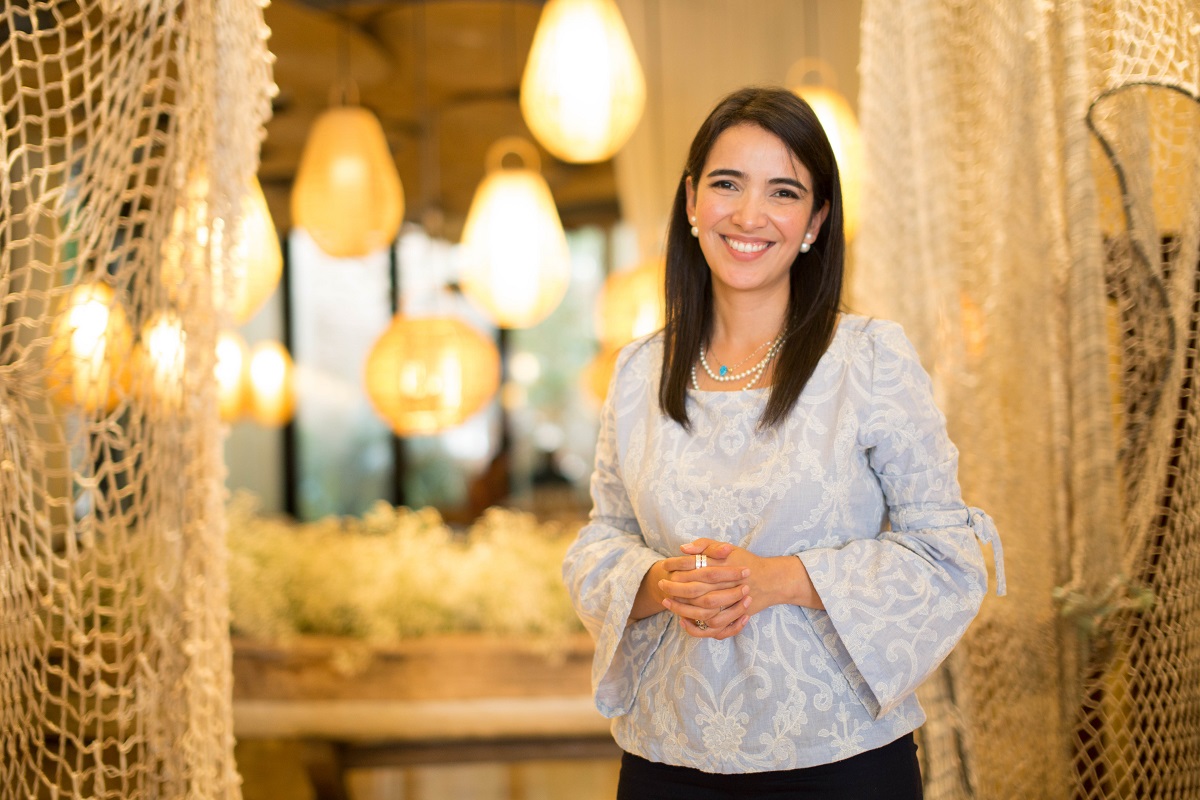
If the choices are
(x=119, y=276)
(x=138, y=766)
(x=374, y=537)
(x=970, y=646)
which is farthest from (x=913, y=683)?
(x=374, y=537)

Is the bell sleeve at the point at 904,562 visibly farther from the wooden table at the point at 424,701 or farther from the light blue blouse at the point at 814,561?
the wooden table at the point at 424,701

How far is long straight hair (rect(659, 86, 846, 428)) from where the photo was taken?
3.89ft

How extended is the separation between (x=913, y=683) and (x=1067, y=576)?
0.68m

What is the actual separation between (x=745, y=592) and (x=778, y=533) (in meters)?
0.11

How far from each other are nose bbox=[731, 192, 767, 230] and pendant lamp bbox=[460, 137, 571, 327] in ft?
7.38

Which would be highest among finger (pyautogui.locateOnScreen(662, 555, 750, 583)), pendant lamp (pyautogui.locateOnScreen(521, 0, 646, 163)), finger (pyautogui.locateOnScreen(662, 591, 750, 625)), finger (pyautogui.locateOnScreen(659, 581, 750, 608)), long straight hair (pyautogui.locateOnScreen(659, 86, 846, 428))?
pendant lamp (pyautogui.locateOnScreen(521, 0, 646, 163))

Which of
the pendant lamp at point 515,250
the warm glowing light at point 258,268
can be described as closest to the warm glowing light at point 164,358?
the warm glowing light at point 258,268

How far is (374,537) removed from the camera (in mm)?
3621

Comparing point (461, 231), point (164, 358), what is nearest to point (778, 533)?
point (164, 358)

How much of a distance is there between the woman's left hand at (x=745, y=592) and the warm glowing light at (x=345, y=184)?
2141 millimetres

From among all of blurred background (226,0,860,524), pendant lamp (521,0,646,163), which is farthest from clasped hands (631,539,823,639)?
blurred background (226,0,860,524)

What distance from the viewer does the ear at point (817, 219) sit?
124 centimetres

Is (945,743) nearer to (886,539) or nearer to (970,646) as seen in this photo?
(970,646)

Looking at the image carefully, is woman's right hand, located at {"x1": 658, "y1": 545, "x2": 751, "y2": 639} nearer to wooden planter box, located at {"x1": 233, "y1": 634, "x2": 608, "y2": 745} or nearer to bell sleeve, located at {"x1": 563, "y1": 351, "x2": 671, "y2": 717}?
bell sleeve, located at {"x1": 563, "y1": 351, "x2": 671, "y2": 717}
